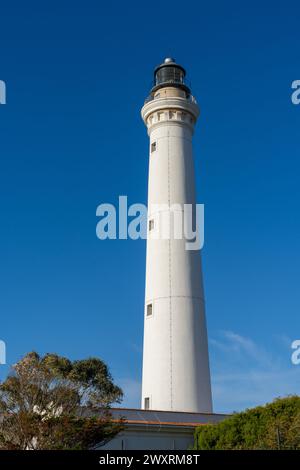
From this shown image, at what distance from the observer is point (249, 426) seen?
22047 mm

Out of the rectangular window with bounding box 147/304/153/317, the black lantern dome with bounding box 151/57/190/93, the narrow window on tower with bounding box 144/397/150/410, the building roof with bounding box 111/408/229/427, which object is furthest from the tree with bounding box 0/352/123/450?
the black lantern dome with bounding box 151/57/190/93

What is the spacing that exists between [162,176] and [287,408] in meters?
15.0

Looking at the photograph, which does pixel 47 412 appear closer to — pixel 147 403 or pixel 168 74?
pixel 147 403

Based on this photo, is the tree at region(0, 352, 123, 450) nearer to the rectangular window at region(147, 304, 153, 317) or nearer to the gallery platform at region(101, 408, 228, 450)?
the gallery platform at region(101, 408, 228, 450)

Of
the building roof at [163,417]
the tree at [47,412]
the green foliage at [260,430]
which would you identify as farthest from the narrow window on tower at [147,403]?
the tree at [47,412]

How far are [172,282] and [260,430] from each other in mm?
10010

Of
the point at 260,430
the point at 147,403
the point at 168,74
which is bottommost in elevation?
the point at 260,430

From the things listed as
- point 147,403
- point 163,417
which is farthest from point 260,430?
point 147,403

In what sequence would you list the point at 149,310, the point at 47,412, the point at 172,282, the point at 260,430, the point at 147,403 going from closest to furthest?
the point at 47,412 < the point at 260,430 < the point at 147,403 < the point at 172,282 < the point at 149,310

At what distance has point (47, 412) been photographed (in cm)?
1955

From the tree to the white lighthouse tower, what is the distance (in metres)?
7.61

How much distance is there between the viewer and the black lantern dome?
115ft
